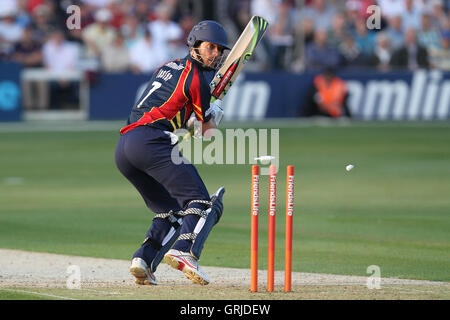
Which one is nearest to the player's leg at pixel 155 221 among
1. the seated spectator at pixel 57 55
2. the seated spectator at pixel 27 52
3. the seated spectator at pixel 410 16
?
the seated spectator at pixel 57 55

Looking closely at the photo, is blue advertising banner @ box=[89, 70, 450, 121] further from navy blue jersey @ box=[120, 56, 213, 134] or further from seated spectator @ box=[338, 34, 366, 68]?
navy blue jersey @ box=[120, 56, 213, 134]

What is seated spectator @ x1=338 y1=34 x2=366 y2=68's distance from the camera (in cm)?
2753

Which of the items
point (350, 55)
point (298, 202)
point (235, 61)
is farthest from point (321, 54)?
point (235, 61)

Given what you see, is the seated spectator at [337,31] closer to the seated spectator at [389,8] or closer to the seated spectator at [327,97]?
the seated spectator at [389,8]

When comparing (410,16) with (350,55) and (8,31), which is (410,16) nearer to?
(350,55)

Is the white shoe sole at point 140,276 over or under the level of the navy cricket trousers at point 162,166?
under

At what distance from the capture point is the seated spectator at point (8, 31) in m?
25.2

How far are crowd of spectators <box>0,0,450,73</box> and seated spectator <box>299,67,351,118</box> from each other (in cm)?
91

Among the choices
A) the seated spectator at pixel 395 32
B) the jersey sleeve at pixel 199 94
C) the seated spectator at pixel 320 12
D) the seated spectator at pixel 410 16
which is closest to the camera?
the jersey sleeve at pixel 199 94

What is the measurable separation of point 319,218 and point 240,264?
3.64 meters

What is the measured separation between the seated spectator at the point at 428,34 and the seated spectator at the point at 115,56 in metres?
9.01

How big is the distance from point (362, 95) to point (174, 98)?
65.3ft

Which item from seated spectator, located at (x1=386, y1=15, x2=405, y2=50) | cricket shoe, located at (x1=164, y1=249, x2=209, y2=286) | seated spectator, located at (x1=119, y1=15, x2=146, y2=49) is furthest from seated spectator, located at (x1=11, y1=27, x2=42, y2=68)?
cricket shoe, located at (x1=164, y1=249, x2=209, y2=286)

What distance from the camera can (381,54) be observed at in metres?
27.8
